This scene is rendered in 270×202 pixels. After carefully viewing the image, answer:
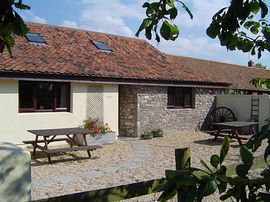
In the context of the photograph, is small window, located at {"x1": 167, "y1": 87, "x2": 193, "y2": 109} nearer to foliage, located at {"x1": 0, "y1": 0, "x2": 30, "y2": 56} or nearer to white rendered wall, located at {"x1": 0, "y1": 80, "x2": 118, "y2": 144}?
white rendered wall, located at {"x1": 0, "y1": 80, "x2": 118, "y2": 144}

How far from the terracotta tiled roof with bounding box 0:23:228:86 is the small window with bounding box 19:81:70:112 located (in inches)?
30.2

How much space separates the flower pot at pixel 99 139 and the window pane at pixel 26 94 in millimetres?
2186

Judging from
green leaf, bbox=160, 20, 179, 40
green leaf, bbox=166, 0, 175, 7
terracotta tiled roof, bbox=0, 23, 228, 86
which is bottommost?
green leaf, bbox=160, 20, 179, 40

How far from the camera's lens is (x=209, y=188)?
151 cm

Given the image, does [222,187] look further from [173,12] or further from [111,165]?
[111,165]

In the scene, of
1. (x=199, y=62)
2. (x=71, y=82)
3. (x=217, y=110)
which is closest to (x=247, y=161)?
(x=71, y=82)

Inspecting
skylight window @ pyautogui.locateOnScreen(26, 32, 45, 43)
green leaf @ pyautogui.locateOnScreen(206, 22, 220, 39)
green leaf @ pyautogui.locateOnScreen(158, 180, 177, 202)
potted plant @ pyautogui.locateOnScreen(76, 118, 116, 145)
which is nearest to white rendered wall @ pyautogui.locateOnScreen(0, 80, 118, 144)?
potted plant @ pyautogui.locateOnScreen(76, 118, 116, 145)

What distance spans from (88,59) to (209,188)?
47.6 feet

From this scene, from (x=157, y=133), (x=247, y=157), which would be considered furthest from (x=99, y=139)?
(x=247, y=157)

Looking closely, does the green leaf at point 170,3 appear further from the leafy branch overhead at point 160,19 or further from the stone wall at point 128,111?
the stone wall at point 128,111

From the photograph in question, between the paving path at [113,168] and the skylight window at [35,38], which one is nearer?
the paving path at [113,168]

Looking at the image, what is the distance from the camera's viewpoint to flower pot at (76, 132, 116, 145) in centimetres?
1359

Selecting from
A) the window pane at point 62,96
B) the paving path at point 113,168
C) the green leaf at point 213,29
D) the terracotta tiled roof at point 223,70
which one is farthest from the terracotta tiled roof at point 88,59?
the green leaf at point 213,29

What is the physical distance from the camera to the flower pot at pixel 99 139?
13.6m
